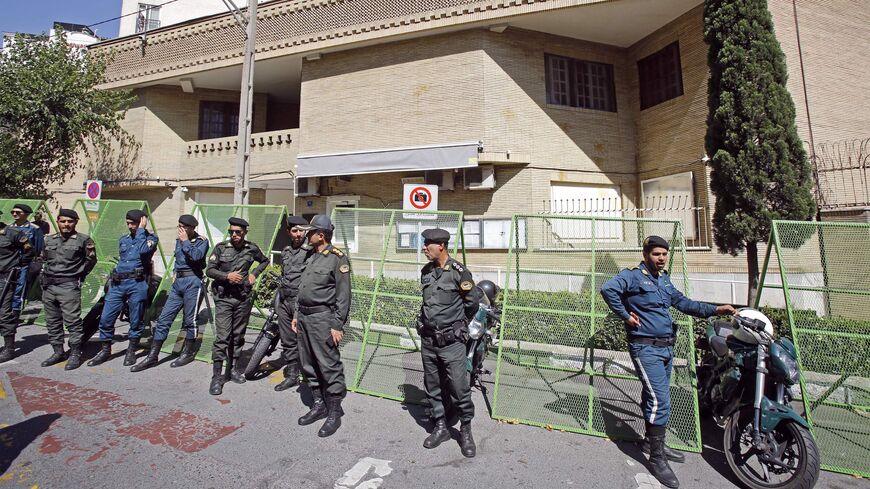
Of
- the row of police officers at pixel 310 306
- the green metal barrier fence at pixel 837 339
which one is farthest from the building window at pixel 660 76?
the row of police officers at pixel 310 306

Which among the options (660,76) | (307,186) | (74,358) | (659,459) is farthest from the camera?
(307,186)

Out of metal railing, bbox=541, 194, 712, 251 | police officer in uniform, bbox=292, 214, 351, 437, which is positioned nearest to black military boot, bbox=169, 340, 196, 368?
police officer in uniform, bbox=292, 214, 351, 437

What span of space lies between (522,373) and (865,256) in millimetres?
3904

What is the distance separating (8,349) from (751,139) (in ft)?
37.7

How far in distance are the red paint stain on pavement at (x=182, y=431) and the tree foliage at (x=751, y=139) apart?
25.4ft

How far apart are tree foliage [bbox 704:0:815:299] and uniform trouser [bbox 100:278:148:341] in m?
8.99

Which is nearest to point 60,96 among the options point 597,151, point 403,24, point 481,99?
point 403,24

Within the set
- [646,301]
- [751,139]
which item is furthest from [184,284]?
[751,139]

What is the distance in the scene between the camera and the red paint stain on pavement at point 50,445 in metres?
3.35

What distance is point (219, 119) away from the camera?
52.7 feet

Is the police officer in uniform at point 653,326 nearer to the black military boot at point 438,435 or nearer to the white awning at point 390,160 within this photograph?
the black military boot at point 438,435

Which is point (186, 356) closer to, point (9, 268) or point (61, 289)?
point (61, 289)

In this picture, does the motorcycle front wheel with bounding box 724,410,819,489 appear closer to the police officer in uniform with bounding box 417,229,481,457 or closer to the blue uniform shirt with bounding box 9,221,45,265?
the police officer in uniform with bounding box 417,229,481,457

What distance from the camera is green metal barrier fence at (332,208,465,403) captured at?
5.19 metres
